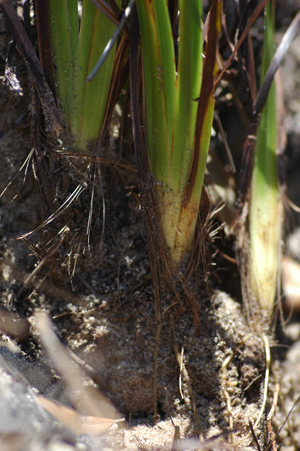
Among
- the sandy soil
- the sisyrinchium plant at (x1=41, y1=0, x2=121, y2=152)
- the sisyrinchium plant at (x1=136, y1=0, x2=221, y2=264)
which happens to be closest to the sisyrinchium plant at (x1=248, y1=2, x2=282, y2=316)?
the sandy soil

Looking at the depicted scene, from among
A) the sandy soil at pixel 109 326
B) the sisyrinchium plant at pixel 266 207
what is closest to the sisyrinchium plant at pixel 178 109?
the sandy soil at pixel 109 326

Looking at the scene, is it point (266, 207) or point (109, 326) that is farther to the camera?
point (266, 207)

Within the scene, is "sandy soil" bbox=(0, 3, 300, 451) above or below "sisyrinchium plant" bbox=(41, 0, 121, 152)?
below

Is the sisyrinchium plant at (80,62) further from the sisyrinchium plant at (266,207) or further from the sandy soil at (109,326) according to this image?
the sisyrinchium plant at (266,207)

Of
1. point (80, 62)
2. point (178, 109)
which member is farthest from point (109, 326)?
point (80, 62)

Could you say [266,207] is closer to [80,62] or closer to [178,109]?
[178,109]

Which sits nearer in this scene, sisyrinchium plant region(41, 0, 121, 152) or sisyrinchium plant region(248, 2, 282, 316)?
sisyrinchium plant region(41, 0, 121, 152)

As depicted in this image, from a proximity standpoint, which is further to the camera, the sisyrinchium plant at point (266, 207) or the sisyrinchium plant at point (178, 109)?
the sisyrinchium plant at point (266, 207)

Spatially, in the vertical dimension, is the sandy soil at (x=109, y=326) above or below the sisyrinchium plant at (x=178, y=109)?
below

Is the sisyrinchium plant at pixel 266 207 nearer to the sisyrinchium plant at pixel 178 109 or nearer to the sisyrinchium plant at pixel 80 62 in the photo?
the sisyrinchium plant at pixel 178 109

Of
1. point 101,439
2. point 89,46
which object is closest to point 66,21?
point 89,46

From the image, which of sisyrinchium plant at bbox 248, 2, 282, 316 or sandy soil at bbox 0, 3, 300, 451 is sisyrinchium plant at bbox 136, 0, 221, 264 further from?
sisyrinchium plant at bbox 248, 2, 282, 316
